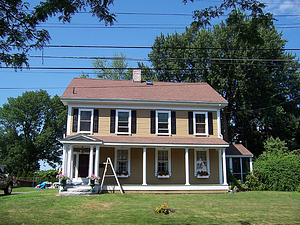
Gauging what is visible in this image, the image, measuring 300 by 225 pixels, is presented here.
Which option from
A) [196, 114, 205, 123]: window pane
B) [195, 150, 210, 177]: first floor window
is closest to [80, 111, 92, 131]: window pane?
[196, 114, 205, 123]: window pane

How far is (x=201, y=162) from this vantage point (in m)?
21.1

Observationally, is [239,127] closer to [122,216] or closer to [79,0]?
[122,216]

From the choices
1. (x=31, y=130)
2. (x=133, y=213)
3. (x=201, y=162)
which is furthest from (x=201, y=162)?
(x=31, y=130)

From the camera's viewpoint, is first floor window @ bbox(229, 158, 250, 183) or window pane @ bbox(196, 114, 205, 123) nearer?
window pane @ bbox(196, 114, 205, 123)

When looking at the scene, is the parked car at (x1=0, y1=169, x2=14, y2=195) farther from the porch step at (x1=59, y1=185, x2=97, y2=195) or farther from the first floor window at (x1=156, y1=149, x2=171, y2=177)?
the first floor window at (x1=156, y1=149, x2=171, y2=177)

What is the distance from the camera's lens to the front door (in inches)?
795

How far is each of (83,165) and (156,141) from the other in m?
5.32

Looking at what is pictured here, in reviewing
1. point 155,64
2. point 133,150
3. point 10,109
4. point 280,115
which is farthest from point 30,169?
point 280,115

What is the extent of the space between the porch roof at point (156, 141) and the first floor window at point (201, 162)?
3.50 feet

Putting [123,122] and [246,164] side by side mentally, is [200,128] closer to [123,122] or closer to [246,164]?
[123,122]

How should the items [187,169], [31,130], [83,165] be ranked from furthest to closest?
[31,130], [83,165], [187,169]

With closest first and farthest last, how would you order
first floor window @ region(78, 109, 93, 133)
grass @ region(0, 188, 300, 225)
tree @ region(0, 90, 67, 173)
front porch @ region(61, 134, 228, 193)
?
1. grass @ region(0, 188, 300, 225)
2. front porch @ region(61, 134, 228, 193)
3. first floor window @ region(78, 109, 93, 133)
4. tree @ region(0, 90, 67, 173)

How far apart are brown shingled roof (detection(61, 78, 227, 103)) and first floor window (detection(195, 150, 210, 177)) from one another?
3.82 meters

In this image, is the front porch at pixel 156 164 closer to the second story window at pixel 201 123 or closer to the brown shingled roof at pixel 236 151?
the second story window at pixel 201 123
